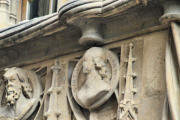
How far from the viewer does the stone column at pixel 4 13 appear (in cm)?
724

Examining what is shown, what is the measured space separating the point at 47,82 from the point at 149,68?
110 centimetres

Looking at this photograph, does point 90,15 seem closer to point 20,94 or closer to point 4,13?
point 20,94

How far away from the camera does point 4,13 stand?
23.9 feet

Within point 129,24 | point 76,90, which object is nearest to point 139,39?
point 129,24

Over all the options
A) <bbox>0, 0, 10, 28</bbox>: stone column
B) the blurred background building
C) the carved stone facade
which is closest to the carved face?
the carved stone facade

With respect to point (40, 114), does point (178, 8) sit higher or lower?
higher

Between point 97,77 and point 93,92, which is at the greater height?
point 97,77

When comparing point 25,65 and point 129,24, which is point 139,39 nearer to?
point 129,24

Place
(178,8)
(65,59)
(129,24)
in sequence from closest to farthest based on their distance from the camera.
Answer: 1. (178,8)
2. (129,24)
3. (65,59)

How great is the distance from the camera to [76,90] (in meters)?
6.03

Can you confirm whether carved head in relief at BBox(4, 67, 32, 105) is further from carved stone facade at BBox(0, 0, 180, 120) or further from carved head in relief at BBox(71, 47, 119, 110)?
carved head in relief at BBox(71, 47, 119, 110)

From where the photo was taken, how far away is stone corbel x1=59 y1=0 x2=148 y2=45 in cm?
578

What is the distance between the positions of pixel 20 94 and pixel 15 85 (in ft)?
0.30

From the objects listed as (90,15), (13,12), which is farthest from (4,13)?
(90,15)
